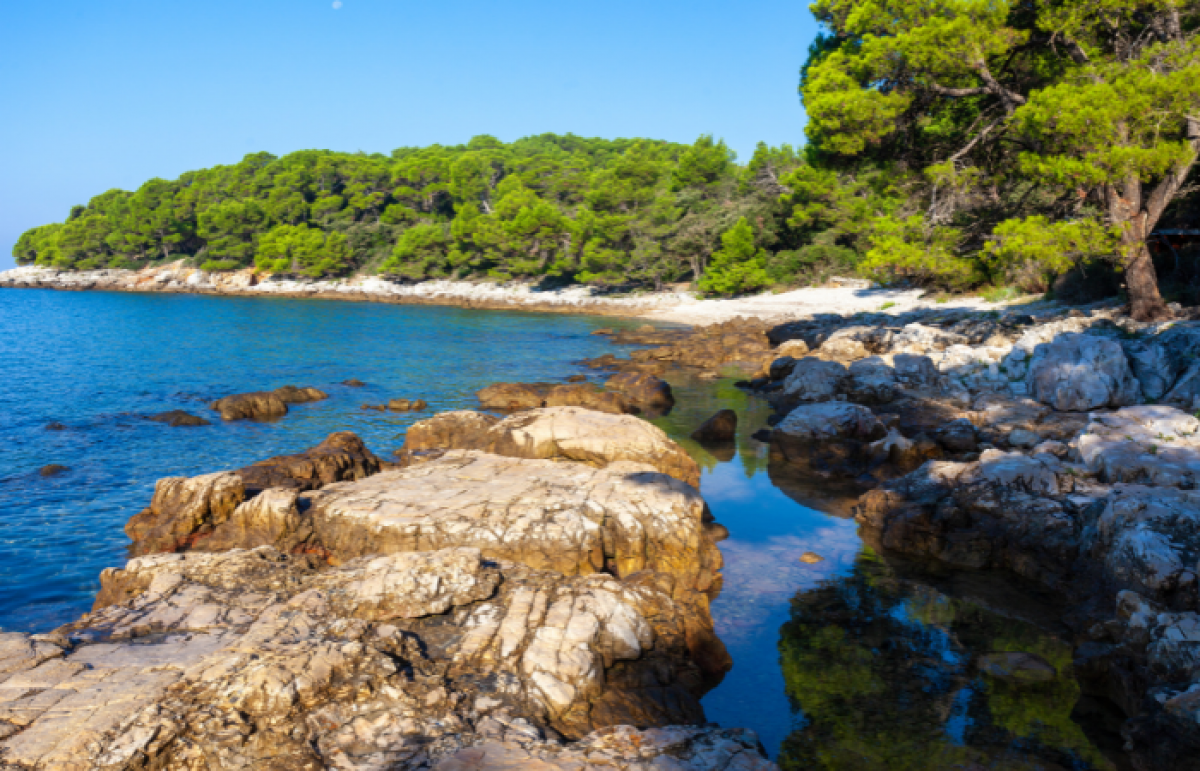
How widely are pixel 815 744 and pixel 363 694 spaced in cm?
380

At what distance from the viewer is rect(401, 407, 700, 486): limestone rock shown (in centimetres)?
1203

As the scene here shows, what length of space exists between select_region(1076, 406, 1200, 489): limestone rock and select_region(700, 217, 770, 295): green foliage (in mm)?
40282

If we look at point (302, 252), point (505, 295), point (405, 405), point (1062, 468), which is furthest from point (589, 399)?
point (302, 252)

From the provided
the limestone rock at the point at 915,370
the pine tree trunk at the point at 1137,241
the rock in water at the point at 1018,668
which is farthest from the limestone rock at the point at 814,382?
the rock in water at the point at 1018,668

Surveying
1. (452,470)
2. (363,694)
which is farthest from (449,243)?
(363,694)

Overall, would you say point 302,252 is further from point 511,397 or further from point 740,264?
point 511,397

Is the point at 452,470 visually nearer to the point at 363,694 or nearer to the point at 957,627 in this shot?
the point at 363,694

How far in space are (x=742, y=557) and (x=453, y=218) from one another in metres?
85.8

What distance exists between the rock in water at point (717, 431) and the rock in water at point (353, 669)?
29.1 feet

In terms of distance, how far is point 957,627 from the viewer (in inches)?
311

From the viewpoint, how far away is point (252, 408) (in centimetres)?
1964

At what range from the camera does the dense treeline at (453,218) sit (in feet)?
196

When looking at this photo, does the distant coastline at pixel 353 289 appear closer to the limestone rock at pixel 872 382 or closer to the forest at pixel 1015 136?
the forest at pixel 1015 136

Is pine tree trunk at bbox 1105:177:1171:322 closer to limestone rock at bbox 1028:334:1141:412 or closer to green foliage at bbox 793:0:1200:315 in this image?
green foliage at bbox 793:0:1200:315
